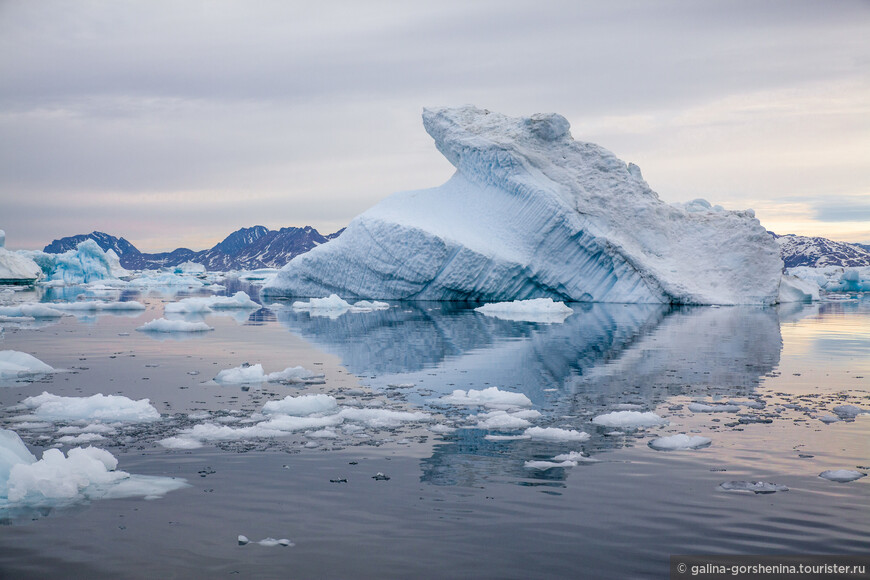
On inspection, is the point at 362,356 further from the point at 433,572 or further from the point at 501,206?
the point at 501,206

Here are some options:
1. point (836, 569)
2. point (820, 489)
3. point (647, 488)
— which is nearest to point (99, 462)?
point (647, 488)

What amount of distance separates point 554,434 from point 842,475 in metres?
2.44

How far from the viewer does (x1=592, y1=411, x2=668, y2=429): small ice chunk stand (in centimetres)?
791

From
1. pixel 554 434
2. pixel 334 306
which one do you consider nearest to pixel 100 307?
pixel 334 306

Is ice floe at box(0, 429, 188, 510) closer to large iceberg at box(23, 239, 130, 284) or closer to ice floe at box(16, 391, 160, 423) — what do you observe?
ice floe at box(16, 391, 160, 423)

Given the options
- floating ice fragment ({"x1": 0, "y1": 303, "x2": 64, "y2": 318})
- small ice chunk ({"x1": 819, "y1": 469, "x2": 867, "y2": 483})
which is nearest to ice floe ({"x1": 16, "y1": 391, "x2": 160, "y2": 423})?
small ice chunk ({"x1": 819, "y1": 469, "x2": 867, "y2": 483})

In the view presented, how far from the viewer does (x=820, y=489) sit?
18.8ft

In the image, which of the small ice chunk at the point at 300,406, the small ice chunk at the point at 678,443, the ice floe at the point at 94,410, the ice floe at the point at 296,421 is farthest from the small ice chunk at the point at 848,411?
the ice floe at the point at 94,410

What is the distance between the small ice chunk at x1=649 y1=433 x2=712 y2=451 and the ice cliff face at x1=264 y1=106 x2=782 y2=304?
23445mm

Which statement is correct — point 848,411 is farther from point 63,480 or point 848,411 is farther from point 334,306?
point 334,306

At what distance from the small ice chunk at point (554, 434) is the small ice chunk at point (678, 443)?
0.65 meters

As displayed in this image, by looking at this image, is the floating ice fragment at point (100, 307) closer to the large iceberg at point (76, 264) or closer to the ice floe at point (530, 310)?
the ice floe at point (530, 310)

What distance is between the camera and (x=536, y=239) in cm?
3241

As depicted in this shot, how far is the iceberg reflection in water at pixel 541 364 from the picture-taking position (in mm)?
7031
